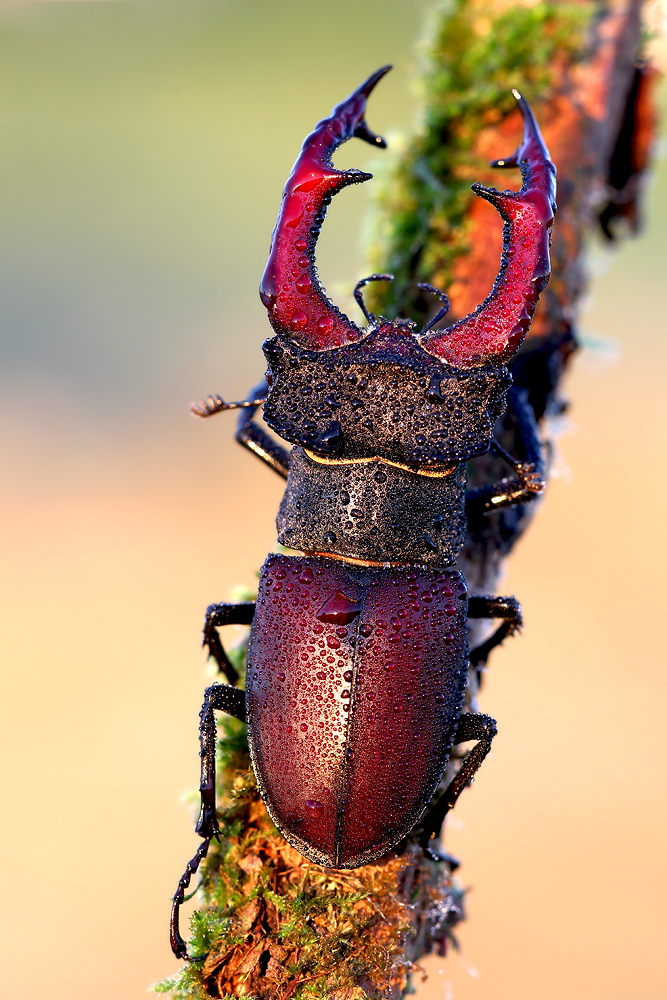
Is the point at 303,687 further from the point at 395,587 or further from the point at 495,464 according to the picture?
the point at 495,464

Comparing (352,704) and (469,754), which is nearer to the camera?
(352,704)

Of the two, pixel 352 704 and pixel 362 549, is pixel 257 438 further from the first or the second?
pixel 352 704

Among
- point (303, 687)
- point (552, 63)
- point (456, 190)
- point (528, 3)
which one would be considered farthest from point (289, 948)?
point (528, 3)

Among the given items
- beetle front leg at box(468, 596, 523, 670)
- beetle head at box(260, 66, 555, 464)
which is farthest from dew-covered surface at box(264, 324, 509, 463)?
beetle front leg at box(468, 596, 523, 670)

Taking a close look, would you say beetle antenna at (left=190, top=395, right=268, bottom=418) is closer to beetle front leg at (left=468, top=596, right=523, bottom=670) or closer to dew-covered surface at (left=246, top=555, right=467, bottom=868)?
dew-covered surface at (left=246, top=555, right=467, bottom=868)

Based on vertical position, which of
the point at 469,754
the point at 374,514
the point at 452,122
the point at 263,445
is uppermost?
the point at 452,122

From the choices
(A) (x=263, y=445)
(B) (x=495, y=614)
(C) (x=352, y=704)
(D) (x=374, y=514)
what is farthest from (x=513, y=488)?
(C) (x=352, y=704)
